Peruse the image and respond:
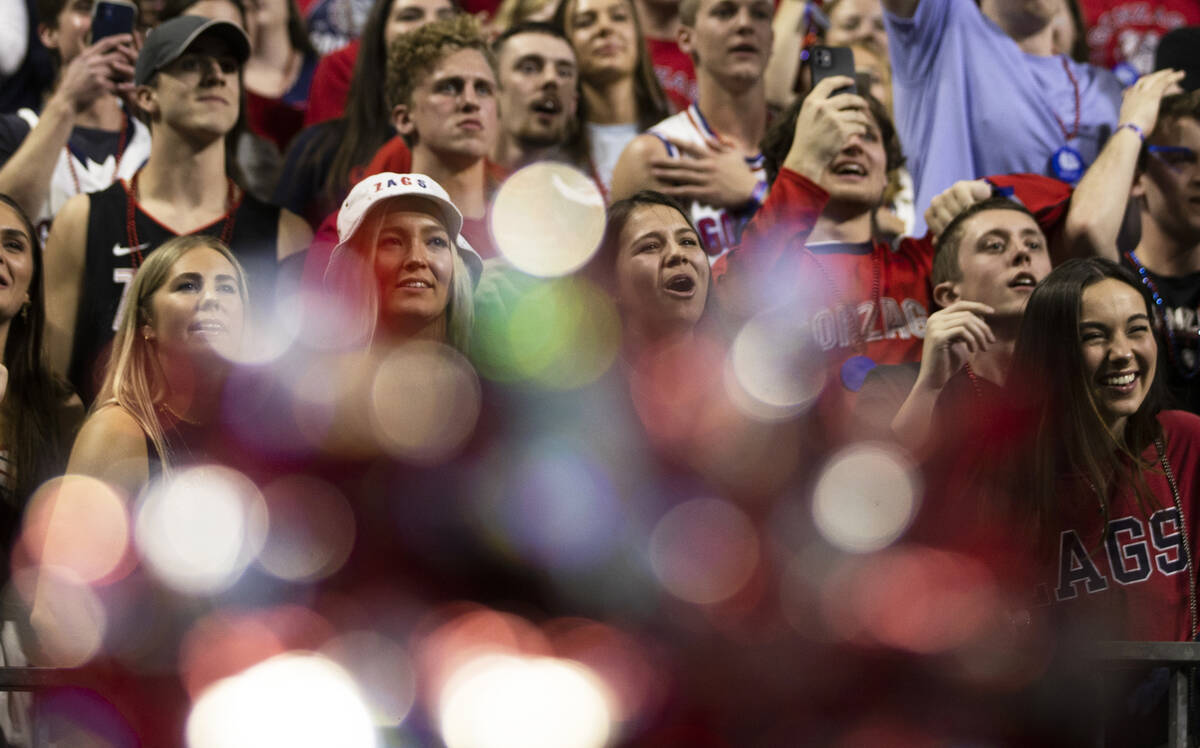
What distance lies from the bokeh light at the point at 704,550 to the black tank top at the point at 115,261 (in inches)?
50.9

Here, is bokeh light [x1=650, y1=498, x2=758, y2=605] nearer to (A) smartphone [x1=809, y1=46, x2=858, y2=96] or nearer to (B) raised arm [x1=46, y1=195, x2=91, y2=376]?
(A) smartphone [x1=809, y1=46, x2=858, y2=96]

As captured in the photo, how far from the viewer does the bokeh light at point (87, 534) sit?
2877mm

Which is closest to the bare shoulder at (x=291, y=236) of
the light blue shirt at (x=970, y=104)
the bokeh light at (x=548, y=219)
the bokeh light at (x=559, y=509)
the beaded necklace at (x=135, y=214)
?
the beaded necklace at (x=135, y=214)

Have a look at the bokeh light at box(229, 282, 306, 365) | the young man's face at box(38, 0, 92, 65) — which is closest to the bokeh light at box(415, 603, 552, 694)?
the bokeh light at box(229, 282, 306, 365)

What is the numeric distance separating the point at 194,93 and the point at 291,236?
0.48 m

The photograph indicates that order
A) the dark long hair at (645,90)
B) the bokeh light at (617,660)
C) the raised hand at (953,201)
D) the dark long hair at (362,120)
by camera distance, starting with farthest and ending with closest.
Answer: the dark long hair at (645,90)
the dark long hair at (362,120)
the raised hand at (953,201)
the bokeh light at (617,660)

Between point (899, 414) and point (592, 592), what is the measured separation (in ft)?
3.00

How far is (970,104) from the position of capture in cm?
437

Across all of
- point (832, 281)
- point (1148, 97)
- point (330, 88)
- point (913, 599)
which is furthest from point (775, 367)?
point (330, 88)

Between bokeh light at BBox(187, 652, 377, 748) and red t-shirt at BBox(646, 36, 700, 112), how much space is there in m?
3.25

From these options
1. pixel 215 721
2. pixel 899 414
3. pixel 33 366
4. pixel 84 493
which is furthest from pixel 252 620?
pixel 899 414

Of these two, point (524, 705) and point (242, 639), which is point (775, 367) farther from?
point (242, 639)

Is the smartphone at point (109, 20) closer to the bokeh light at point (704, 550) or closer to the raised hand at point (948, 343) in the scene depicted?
the bokeh light at point (704, 550)

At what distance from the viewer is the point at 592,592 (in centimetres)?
273
